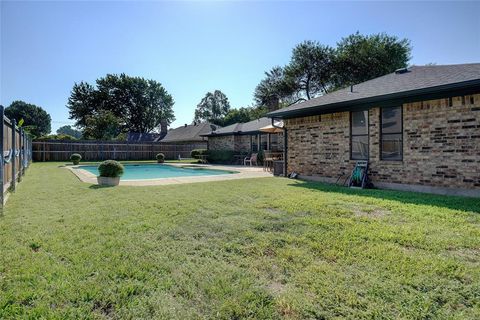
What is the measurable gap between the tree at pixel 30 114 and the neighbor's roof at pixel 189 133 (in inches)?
1383

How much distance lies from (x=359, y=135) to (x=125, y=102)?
153 ft

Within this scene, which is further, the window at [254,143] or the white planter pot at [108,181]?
the window at [254,143]

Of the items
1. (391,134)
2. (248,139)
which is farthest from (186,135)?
(391,134)

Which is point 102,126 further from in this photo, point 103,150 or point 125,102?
point 103,150

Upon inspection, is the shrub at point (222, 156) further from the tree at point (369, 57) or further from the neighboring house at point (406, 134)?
the tree at point (369, 57)

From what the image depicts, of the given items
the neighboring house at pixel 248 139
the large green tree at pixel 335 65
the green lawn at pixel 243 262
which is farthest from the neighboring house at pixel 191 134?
the green lawn at pixel 243 262

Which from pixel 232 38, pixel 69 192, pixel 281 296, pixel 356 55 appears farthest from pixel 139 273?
pixel 356 55

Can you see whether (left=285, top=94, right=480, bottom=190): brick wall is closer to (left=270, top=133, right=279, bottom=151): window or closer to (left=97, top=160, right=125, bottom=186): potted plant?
(left=97, top=160, right=125, bottom=186): potted plant

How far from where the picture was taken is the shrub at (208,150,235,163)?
20.2m

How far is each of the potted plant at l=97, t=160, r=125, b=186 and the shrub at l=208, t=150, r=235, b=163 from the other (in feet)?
38.2

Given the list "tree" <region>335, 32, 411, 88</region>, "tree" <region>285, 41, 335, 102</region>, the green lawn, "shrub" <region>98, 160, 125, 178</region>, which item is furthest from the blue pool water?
"tree" <region>335, 32, 411, 88</region>

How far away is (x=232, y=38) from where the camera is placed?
531 inches

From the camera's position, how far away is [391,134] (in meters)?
7.76

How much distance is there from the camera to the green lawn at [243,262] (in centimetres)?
213
